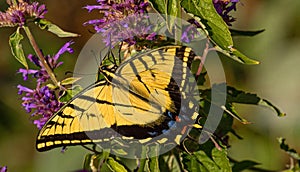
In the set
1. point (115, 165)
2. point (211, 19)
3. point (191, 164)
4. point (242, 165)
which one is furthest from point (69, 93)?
point (242, 165)

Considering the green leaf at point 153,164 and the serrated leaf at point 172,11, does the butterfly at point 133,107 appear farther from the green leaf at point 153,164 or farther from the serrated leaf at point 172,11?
the serrated leaf at point 172,11

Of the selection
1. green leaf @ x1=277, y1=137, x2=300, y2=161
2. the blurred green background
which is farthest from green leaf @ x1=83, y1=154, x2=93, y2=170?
the blurred green background

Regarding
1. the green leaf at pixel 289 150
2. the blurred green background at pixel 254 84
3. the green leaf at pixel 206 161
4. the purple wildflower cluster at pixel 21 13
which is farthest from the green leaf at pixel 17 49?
the blurred green background at pixel 254 84

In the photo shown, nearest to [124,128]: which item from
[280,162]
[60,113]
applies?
[60,113]

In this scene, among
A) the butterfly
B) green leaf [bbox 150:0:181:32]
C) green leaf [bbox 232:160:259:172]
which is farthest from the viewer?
green leaf [bbox 232:160:259:172]

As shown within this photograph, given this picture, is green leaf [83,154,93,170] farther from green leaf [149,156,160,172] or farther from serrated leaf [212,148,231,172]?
serrated leaf [212,148,231,172]

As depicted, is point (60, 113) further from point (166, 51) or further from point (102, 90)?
point (166, 51)

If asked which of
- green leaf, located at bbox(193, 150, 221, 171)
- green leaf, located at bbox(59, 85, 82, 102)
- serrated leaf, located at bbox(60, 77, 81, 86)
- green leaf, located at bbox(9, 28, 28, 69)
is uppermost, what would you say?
green leaf, located at bbox(9, 28, 28, 69)
